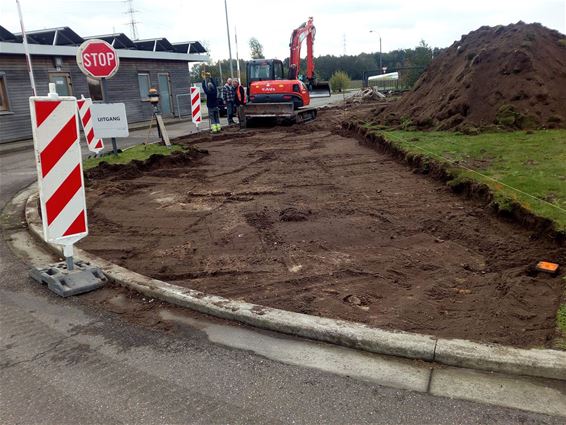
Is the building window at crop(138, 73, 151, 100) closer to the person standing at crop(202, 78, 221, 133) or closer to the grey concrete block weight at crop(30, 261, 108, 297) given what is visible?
the person standing at crop(202, 78, 221, 133)

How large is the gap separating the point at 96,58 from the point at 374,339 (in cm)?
1001

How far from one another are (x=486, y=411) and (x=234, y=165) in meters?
9.30

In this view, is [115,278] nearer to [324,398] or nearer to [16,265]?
[16,265]

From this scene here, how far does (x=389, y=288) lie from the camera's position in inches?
175

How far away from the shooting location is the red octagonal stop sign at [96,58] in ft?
35.0

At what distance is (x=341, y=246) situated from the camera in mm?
A: 5559

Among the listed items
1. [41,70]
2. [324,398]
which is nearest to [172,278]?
[324,398]

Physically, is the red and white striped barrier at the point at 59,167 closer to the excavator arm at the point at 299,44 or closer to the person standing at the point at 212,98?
the person standing at the point at 212,98

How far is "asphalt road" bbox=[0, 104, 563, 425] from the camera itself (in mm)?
2758

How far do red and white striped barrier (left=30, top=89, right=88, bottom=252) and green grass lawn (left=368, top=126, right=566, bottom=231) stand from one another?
17.1 feet

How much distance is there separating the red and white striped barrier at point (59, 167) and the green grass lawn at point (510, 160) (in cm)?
522

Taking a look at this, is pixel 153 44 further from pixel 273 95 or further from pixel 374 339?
pixel 374 339

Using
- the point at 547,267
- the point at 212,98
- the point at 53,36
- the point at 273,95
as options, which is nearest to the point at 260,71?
the point at 273,95

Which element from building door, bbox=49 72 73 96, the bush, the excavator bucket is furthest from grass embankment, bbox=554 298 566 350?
the bush
